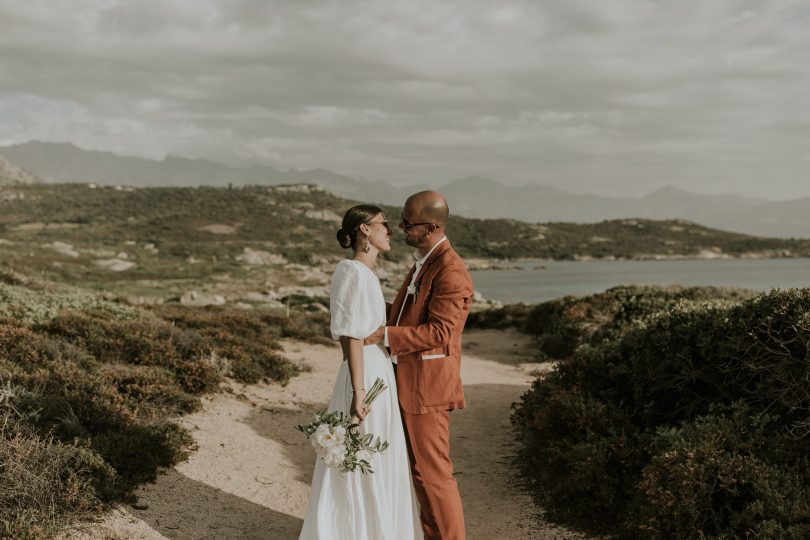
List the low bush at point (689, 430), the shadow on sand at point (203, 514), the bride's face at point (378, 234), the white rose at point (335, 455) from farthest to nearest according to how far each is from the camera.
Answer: the shadow on sand at point (203, 514), the low bush at point (689, 430), the bride's face at point (378, 234), the white rose at point (335, 455)

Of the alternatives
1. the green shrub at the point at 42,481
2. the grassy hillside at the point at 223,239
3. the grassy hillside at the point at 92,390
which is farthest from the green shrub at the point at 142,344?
the grassy hillside at the point at 223,239

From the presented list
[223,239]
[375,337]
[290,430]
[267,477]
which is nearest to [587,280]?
[223,239]

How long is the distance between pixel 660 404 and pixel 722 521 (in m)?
1.80

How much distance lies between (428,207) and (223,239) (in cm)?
8423

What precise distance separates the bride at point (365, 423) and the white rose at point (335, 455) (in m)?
0.24

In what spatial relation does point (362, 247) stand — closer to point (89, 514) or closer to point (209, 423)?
point (89, 514)

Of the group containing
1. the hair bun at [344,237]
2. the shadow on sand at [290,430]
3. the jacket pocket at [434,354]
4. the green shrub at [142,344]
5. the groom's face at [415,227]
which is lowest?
the shadow on sand at [290,430]

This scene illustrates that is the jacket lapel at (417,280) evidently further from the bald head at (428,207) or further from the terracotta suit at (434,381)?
the bald head at (428,207)

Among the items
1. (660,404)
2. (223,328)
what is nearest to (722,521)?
(660,404)

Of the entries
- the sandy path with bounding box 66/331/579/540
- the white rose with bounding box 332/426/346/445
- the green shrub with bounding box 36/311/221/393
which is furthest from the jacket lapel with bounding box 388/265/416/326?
the green shrub with bounding box 36/311/221/393

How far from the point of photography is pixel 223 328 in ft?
37.5

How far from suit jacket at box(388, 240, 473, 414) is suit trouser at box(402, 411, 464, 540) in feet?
0.40

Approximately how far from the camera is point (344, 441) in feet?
12.2

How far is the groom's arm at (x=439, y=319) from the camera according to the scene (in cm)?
381
